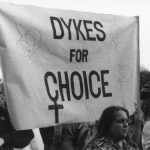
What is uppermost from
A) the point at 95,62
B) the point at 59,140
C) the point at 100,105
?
the point at 95,62

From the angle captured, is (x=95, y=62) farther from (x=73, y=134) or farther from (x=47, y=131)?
(x=47, y=131)

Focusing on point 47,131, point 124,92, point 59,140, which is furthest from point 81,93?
point 47,131

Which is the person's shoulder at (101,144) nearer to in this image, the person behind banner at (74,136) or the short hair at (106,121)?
the short hair at (106,121)

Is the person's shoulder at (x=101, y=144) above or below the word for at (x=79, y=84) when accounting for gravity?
below

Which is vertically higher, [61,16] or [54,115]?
[61,16]

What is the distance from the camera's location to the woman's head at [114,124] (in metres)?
4.39

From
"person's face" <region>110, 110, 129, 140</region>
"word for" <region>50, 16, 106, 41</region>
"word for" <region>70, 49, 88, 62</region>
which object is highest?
"word for" <region>50, 16, 106, 41</region>

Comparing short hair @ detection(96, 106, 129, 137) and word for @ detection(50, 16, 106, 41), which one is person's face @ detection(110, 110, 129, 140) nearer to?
short hair @ detection(96, 106, 129, 137)

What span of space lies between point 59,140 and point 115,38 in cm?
125

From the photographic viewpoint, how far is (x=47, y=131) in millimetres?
6348

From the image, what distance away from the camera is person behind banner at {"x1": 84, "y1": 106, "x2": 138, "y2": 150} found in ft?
14.0

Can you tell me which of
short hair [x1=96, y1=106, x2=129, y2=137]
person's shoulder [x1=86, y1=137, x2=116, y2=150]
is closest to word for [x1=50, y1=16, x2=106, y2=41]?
short hair [x1=96, y1=106, x2=129, y2=137]

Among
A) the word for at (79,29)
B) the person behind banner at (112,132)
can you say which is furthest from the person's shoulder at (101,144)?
the word for at (79,29)

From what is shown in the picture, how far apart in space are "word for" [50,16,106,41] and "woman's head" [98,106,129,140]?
29.2 inches
